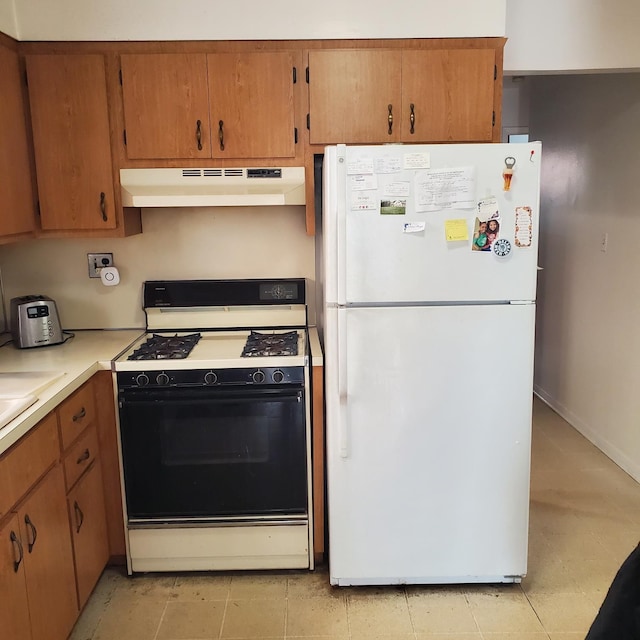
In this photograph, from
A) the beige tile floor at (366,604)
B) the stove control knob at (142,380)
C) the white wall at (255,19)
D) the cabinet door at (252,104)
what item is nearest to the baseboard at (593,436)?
the beige tile floor at (366,604)

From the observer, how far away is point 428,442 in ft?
7.50

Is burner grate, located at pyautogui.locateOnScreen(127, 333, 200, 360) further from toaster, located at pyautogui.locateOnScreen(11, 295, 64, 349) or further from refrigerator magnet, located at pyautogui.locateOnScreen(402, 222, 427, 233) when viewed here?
refrigerator magnet, located at pyautogui.locateOnScreen(402, 222, 427, 233)

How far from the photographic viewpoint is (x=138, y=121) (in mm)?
2465

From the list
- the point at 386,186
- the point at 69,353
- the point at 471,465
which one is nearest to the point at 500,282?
the point at 386,186

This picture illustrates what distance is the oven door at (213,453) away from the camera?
239 cm

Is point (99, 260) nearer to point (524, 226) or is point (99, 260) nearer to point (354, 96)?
point (354, 96)

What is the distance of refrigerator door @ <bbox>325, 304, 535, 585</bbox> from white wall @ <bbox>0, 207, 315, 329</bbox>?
787 mm

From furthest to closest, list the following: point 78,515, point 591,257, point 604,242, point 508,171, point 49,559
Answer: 1. point 591,257
2. point 604,242
3. point 78,515
4. point 508,171
5. point 49,559

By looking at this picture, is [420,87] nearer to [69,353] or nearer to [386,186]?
[386,186]

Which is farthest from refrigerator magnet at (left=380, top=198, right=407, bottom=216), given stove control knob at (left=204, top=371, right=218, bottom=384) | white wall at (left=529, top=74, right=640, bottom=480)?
white wall at (left=529, top=74, right=640, bottom=480)

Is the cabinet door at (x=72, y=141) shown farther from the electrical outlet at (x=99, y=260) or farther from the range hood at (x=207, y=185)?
the electrical outlet at (x=99, y=260)

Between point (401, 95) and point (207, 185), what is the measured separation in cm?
86

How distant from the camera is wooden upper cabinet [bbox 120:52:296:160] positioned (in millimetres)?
2436

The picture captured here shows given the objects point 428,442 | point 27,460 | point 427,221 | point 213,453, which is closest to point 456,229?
point 427,221
